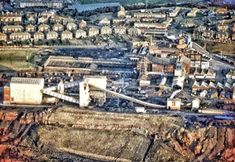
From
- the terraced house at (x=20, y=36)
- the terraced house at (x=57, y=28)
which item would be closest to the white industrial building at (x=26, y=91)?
the terraced house at (x=20, y=36)

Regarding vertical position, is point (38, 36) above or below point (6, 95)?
above

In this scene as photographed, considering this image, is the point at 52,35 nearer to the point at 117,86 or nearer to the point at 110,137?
the point at 117,86

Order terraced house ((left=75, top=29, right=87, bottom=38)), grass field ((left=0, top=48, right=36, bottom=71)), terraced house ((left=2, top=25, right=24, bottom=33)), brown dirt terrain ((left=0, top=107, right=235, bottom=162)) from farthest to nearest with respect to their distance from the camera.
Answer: terraced house ((left=2, top=25, right=24, bottom=33)), terraced house ((left=75, top=29, right=87, bottom=38)), grass field ((left=0, top=48, right=36, bottom=71)), brown dirt terrain ((left=0, top=107, right=235, bottom=162))

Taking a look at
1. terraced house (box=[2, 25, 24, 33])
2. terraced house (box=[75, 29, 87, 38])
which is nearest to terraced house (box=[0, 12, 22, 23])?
terraced house (box=[2, 25, 24, 33])

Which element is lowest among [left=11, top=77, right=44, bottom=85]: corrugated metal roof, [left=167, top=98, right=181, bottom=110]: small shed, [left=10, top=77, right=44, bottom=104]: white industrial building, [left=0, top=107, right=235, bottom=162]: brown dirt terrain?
[left=0, top=107, right=235, bottom=162]: brown dirt terrain

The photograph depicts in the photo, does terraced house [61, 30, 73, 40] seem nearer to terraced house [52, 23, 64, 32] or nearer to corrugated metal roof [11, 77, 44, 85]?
terraced house [52, 23, 64, 32]

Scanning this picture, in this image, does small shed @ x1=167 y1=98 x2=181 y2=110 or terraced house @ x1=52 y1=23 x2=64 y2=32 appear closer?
small shed @ x1=167 y1=98 x2=181 y2=110

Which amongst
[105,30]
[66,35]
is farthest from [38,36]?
[105,30]

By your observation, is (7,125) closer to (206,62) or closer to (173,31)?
(206,62)
